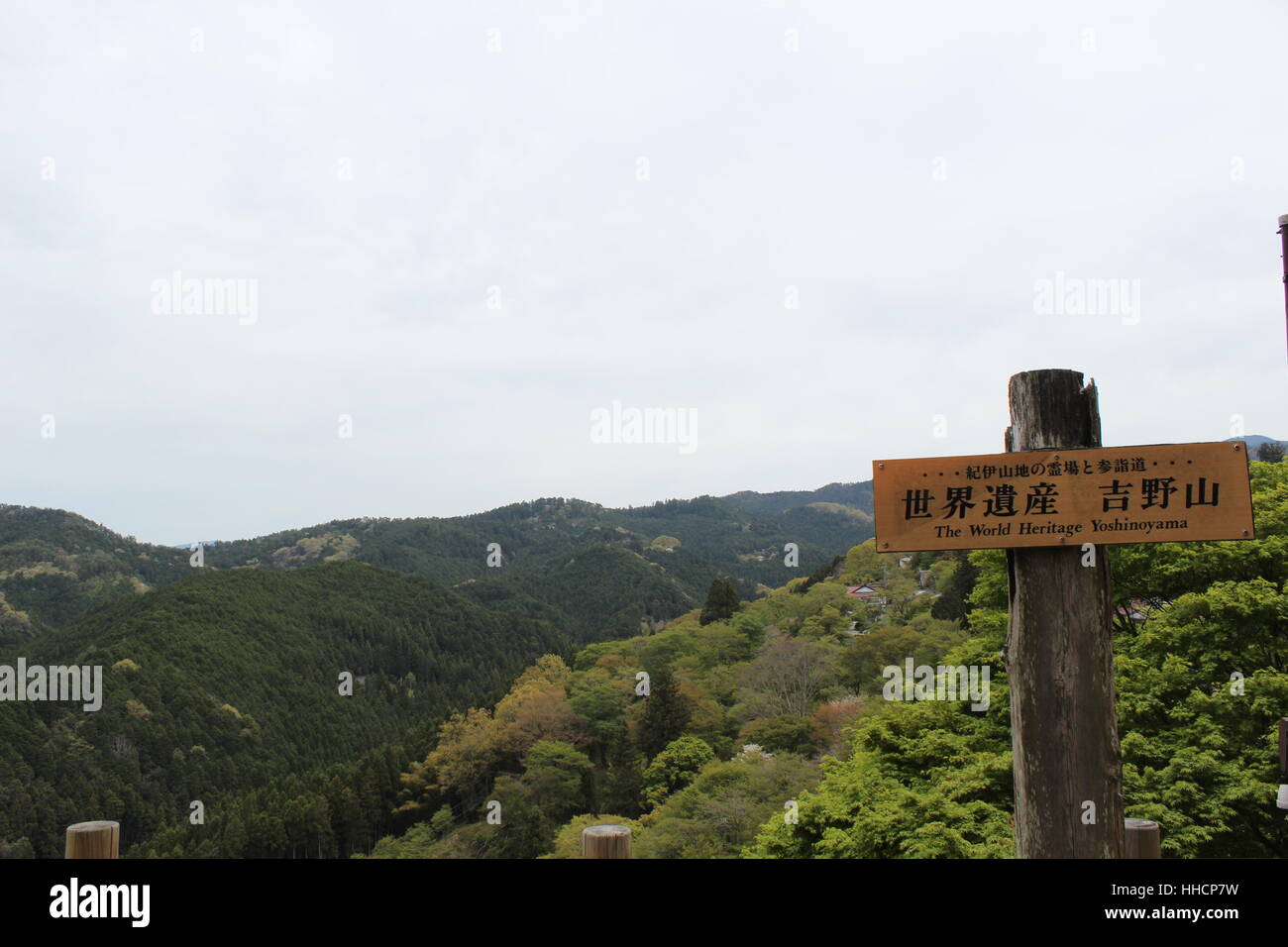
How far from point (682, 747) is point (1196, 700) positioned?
17988 millimetres

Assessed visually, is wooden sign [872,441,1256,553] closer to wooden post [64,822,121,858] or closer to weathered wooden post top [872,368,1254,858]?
weathered wooden post top [872,368,1254,858]

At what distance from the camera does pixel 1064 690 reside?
2721 millimetres

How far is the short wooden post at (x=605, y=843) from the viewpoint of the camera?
2471 millimetres

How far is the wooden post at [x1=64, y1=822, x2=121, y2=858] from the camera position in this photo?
2570 mm

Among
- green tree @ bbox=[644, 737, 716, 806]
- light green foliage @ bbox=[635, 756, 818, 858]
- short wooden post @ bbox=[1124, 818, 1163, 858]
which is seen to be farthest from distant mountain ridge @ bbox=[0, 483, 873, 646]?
short wooden post @ bbox=[1124, 818, 1163, 858]

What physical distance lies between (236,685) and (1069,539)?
73.4 meters

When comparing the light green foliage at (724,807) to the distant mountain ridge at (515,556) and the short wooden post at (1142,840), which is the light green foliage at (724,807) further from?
the distant mountain ridge at (515,556)

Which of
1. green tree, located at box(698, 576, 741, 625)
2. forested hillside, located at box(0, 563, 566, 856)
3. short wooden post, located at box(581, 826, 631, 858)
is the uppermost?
short wooden post, located at box(581, 826, 631, 858)

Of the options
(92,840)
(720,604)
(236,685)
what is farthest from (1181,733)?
(236,685)

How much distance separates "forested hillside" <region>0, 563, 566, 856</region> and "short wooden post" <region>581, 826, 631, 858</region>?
4353cm

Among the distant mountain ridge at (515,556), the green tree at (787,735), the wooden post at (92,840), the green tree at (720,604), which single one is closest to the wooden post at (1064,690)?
the wooden post at (92,840)
